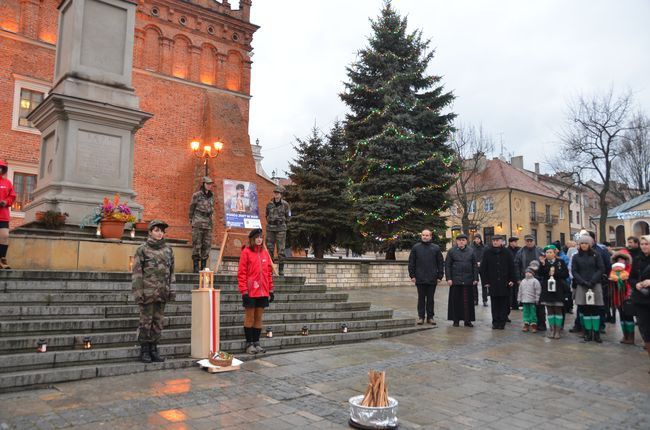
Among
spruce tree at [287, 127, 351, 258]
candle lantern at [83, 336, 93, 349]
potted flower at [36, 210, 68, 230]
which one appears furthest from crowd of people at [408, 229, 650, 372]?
spruce tree at [287, 127, 351, 258]

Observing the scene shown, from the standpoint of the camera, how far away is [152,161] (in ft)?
75.6

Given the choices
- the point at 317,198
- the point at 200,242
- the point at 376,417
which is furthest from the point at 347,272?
the point at 376,417

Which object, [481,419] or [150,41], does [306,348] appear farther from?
[150,41]

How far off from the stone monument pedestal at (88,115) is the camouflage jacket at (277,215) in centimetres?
302

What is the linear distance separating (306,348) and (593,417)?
403 centimetres

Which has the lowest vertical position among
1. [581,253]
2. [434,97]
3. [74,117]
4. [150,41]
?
[581,253]

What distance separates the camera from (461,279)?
991cm

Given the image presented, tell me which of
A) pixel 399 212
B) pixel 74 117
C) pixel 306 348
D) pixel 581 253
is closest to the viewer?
pixel 306 348

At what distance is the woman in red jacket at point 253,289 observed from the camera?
6727mm

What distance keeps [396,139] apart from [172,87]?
11.7 metres

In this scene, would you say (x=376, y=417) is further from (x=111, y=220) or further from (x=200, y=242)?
(x=111, y=220)

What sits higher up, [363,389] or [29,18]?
[29,18]

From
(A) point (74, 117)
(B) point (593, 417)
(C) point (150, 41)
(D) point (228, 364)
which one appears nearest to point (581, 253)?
(B) point (593, 417)

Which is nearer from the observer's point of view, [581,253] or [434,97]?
[581,253]
